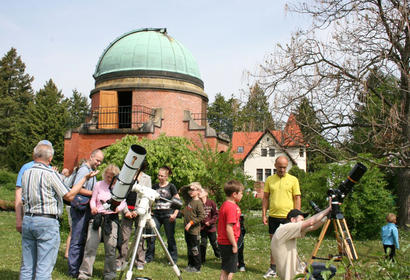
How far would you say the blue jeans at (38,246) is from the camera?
4559mm

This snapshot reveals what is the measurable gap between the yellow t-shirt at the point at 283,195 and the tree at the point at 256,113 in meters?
4.40

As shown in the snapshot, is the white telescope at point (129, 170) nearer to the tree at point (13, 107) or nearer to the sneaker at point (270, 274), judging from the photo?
the sneaker at point (270, 274)

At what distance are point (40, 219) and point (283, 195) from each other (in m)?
3.94

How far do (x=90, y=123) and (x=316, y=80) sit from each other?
53.2 feet

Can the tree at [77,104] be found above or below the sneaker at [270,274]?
above

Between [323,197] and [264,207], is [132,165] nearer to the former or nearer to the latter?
[264,207]

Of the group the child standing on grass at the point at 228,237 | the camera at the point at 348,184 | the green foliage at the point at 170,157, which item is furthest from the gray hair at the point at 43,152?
the green foliage at the point at 170,157

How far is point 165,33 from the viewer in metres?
27.1

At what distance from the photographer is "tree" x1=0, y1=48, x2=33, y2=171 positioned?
40312 millimetres

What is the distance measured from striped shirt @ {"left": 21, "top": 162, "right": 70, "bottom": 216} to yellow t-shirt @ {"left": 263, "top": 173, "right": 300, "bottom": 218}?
11.8 ft

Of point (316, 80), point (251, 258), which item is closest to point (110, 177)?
point (251, 258)

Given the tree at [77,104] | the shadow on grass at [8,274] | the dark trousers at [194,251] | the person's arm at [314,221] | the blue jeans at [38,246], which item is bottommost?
the shadow on grass at [8,274]

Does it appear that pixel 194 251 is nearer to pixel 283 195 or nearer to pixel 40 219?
pixel 283 195

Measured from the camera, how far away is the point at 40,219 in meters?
4.58
